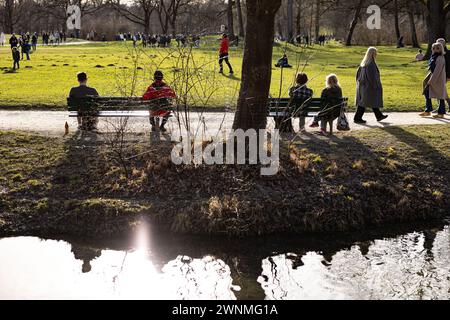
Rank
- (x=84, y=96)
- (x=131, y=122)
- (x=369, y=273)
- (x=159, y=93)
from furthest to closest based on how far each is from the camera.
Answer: (x=131, y=122) < (x=84, y=96) < (x=159, y=93) < (x=369, y=273)

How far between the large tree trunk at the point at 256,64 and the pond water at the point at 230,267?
2.65m

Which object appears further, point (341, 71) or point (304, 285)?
point (341, 71)

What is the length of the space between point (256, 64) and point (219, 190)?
92.0 inches

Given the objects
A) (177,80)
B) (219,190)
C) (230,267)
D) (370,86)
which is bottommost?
(230,267)

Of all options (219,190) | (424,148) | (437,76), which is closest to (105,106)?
(219,190)

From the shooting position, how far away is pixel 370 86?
1262 centimetres

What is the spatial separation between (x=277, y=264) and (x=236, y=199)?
1.71 m

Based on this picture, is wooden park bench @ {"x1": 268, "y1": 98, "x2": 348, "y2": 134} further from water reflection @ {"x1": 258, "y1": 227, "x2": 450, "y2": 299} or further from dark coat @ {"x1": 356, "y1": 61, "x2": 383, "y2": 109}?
water reflection @ {"x1": 258, "y1": 227, "x2": 450, "y2": 299}

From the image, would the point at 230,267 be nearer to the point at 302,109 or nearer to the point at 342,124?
the point at 302,109

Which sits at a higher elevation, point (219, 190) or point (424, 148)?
point (424, 148)
